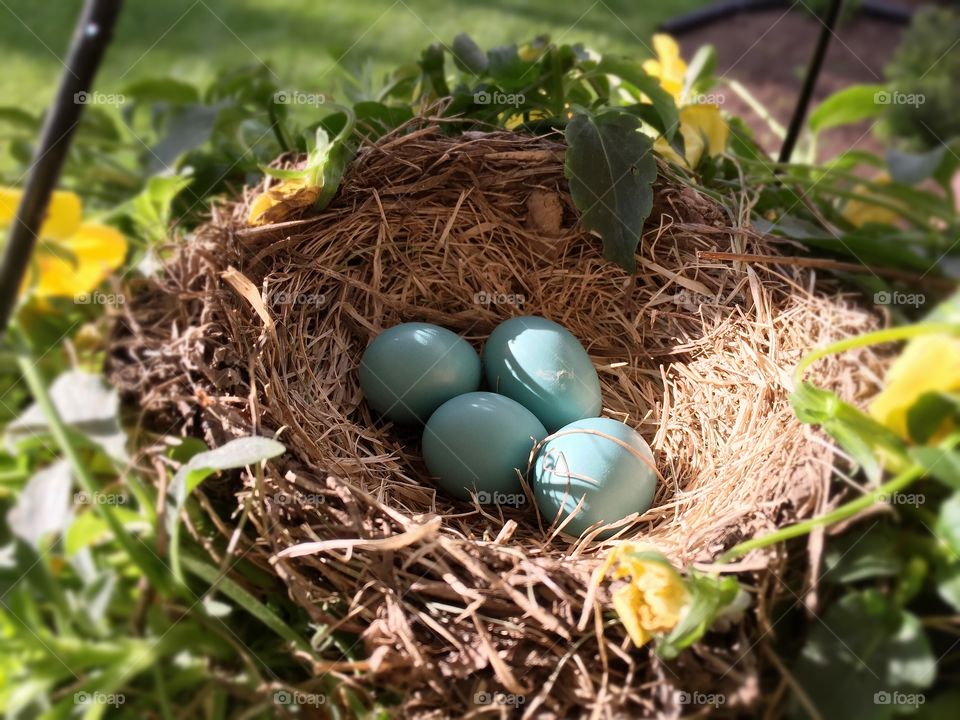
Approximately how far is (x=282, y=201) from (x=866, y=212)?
57 centimetres

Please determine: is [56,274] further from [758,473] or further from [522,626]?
[758,473]

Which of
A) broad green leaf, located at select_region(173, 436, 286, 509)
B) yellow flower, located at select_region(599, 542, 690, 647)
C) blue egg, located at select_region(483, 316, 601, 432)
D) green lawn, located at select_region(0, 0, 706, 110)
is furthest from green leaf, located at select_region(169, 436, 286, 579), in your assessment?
green lawn, located at select_region(0, 0, 706, 110)

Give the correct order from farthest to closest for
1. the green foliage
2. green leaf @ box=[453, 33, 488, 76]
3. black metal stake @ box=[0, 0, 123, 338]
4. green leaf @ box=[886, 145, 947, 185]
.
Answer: the green foliage < green leaf @ box=[453, 33, 488, 76] < green leaf @ box=[886, 145, 947, 185] < black metal stake @ box=[0, 0, 123, 338]

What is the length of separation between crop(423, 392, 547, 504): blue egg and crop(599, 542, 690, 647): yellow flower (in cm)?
28

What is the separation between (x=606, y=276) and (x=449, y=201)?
0.65 feet

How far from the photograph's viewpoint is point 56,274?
0.44 m

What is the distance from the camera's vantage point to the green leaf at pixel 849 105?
81 centimetres

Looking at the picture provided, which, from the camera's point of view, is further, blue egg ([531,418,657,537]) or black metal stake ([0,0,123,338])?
blue egg ([531,418,657,537])

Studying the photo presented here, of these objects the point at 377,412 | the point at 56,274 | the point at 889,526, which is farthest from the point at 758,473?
the point at 56,274

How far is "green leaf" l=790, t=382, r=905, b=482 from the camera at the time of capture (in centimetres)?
47

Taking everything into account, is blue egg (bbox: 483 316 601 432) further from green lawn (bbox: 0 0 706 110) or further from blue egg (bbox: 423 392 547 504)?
green lawn (bbox: 0 0 706 110)

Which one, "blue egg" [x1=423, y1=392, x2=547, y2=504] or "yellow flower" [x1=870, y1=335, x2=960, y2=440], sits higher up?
"yellow flower" [x1=870, y1=335, x2=960, y2=440]

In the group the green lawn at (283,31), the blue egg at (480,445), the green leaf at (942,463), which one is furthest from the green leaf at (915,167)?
the green lawn at (283,31)

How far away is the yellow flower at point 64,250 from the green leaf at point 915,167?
1.97 feet
